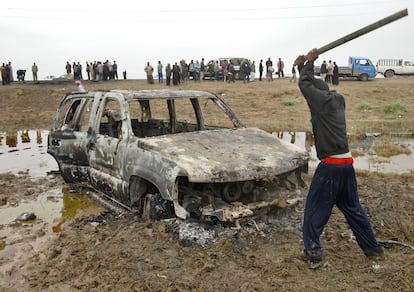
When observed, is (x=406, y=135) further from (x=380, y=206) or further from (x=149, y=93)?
(x=149, y=93)

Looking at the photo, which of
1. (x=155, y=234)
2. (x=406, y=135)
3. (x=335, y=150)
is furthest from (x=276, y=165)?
(x=406, y=135)

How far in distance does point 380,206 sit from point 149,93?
3678mm

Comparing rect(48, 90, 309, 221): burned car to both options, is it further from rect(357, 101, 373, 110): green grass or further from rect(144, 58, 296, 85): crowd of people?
rect(144, 58, 296, 85): crowd of people

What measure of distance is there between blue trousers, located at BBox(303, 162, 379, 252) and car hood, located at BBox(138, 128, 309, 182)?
826 millimetres

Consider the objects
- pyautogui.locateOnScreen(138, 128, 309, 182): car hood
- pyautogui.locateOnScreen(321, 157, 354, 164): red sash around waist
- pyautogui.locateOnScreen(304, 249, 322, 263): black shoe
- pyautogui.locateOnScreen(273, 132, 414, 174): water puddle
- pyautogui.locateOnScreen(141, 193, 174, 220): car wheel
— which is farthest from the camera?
pyautogui.locateOnScreen(273, 132, 414, 174): water puddle

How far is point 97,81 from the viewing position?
93.0 ft

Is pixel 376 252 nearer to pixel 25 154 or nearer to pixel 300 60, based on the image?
pixel 300 60

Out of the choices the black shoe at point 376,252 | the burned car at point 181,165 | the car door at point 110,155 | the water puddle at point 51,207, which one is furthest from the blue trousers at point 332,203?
the water puddle at point 51,207

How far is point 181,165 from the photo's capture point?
14.8 ft

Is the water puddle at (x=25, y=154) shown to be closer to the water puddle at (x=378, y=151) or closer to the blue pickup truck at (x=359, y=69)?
Answer: the water puddle at (x=378, y=151)

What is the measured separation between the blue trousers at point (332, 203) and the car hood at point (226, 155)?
0.83m

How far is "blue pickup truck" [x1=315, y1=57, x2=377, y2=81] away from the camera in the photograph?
27891 mm

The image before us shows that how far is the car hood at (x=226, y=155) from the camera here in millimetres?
4527

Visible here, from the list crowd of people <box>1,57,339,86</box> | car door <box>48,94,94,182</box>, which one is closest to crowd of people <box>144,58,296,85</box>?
crowd of people <box>1,57,339,86</box>
